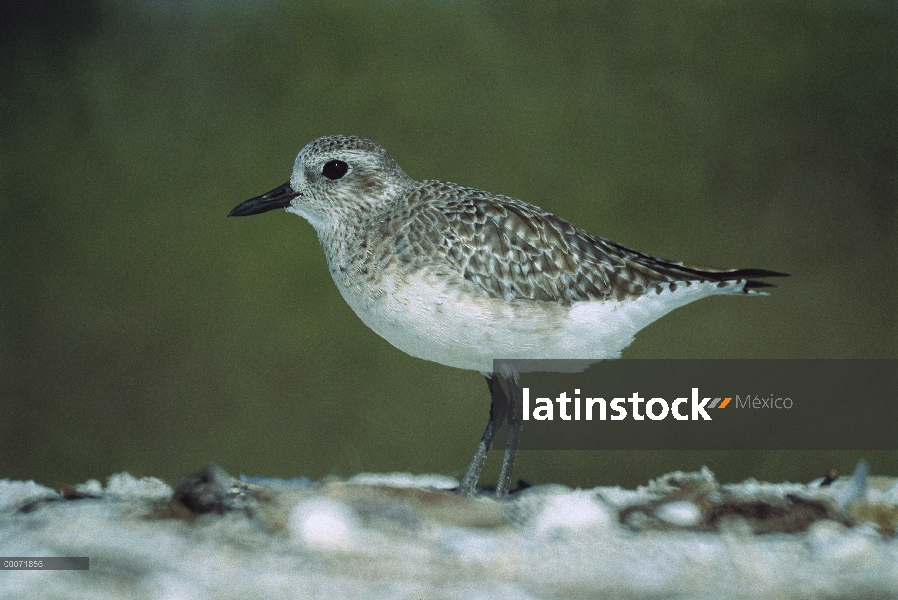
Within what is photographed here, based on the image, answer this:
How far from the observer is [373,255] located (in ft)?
8.21

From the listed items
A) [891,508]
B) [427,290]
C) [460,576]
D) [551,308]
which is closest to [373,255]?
[427,290]

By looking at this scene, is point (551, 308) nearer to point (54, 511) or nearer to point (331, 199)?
point (331, 199)

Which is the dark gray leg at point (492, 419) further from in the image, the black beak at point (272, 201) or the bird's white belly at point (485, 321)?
the black beak at point (272, 201)

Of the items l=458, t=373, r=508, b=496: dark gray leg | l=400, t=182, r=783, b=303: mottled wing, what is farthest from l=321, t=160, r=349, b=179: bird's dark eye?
l=458, t=373, r=508, b=496: dark gray leg

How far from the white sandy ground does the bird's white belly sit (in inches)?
16.7

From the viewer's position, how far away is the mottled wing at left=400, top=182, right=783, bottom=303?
Answer: 2504 millimetres

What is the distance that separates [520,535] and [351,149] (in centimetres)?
126

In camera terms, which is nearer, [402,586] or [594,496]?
[402,586]

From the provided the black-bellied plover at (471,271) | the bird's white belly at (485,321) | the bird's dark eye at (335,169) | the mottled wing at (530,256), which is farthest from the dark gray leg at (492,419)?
the bird's dark eye at (335,169)

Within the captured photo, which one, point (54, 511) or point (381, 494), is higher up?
point (381, 494)

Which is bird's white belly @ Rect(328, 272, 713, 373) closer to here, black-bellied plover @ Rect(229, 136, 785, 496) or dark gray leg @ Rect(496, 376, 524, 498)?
black-bellied plover @ Rect(229, 136, 785, 496)

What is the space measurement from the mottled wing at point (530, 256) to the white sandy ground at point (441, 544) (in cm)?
62

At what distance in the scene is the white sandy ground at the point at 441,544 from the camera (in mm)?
1997

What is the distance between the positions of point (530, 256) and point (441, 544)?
90 centimetres
